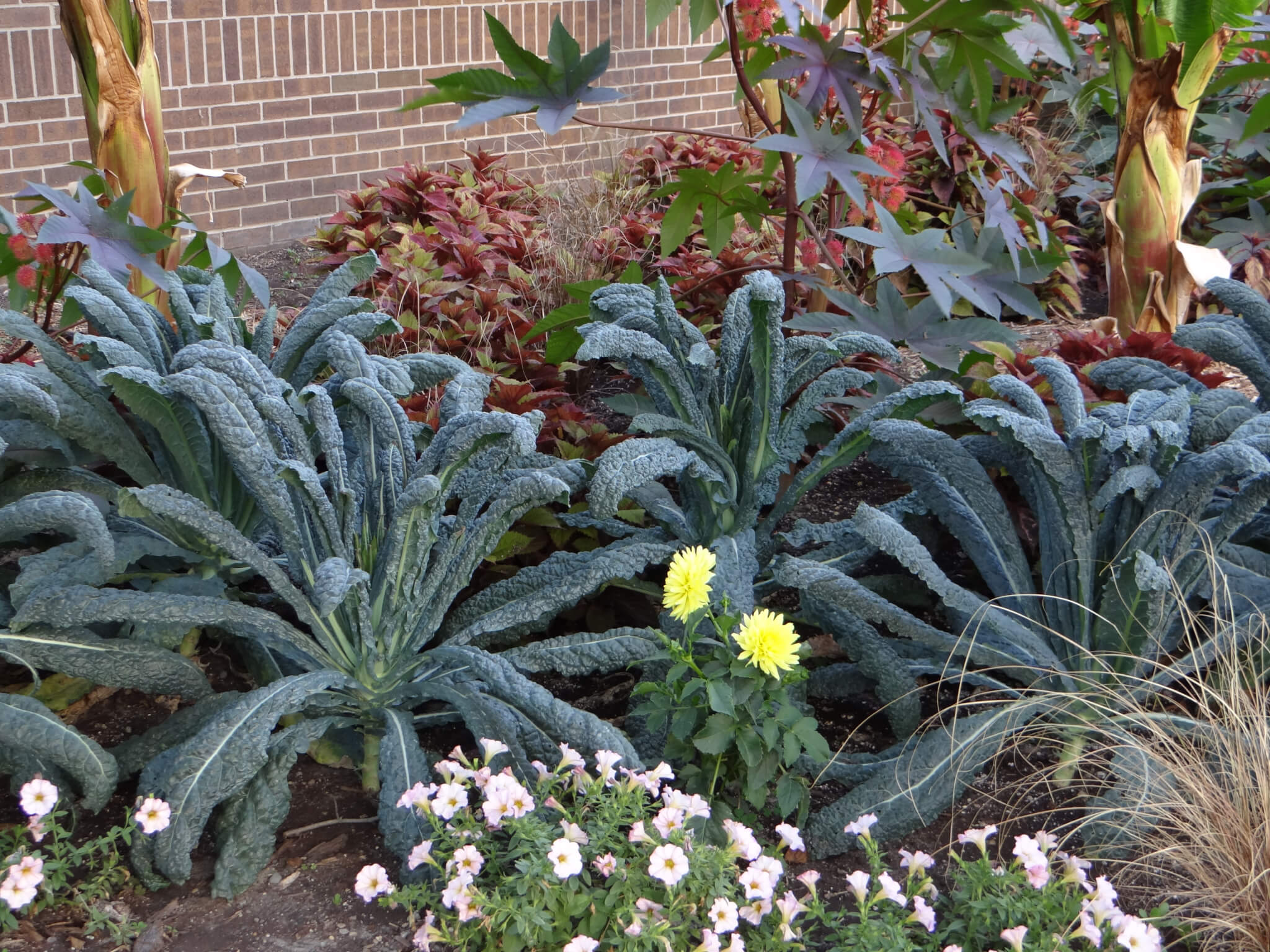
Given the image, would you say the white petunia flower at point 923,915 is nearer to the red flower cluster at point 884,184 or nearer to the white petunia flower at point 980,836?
the white petunia flower at point 980,836

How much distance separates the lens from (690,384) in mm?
2586

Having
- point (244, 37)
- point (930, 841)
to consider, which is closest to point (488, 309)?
point (930, 841)

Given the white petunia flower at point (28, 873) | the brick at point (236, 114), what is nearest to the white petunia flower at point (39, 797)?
the white petunia flower at point (28, 873)

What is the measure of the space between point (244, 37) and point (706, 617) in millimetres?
5052

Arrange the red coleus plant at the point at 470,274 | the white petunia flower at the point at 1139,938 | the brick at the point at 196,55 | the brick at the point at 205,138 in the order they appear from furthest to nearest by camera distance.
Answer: the brick at the point at 205,138 → the brick at the point at 196,55 → the red coleus plant at the point at 470,274 → the white petunia flower at the point at 1139,938

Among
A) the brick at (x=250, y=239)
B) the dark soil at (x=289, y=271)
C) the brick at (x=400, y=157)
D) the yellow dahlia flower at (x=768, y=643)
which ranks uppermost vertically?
the brick at (x=400, y=157)

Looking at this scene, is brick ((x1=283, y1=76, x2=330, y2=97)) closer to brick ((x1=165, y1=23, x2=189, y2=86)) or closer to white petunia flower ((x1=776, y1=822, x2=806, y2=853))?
brick ((x1=165, y1=23, x2=189, y2=86))

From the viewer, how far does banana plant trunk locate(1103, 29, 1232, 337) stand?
12.2 feet

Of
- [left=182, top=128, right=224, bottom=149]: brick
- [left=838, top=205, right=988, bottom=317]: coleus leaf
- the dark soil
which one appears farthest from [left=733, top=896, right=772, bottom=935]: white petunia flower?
[left=182, top=128, right=224, bottom=149]: brick

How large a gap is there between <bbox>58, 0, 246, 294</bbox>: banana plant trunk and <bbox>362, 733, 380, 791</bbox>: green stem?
138cm

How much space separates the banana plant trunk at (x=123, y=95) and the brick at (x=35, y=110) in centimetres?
275

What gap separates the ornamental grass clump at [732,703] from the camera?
1975mm

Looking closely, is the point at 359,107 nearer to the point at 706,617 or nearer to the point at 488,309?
the point at 488,309

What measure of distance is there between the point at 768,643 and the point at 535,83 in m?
1.65
